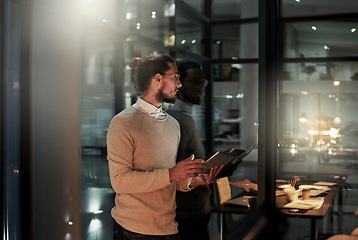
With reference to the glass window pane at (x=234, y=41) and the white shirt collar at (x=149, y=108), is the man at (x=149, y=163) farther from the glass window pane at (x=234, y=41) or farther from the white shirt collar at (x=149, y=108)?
the glass window pane at (x=234, y=41)

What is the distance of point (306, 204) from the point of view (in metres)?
3.66

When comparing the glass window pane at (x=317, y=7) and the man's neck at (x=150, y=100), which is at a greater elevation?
the glass window pane at (x=317, y=7)

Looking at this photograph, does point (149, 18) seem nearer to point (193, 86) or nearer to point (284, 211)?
point (193, 86)

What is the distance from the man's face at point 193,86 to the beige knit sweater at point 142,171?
946 mm

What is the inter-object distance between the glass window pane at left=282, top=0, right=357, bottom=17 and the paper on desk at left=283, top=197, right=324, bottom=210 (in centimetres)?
380

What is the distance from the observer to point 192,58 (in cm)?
608

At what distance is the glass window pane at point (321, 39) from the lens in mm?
6621

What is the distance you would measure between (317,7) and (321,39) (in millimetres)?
471

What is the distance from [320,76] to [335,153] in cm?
118

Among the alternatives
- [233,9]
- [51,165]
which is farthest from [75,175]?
[233,9]

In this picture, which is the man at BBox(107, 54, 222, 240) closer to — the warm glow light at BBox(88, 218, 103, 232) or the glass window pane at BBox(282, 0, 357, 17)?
the warm glow light at BBox(88, 218, 103, 232)

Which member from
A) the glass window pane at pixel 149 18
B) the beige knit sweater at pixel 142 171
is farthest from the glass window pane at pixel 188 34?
the beige knit sweater at pixel 142 171

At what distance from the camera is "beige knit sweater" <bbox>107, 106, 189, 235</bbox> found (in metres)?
2.16

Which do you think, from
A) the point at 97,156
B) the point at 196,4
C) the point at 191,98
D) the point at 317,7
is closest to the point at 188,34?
the point at 196,4
